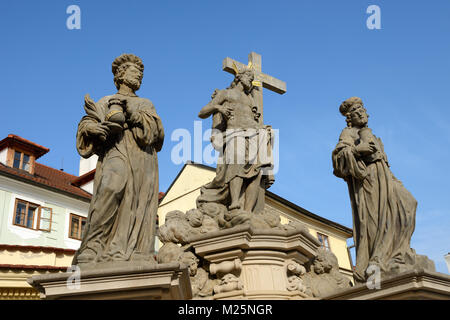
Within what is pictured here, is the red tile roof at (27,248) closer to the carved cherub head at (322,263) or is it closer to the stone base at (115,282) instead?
the carved cherub head at (322,263)

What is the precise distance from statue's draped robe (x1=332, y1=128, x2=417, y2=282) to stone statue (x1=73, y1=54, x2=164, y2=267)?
2495mm

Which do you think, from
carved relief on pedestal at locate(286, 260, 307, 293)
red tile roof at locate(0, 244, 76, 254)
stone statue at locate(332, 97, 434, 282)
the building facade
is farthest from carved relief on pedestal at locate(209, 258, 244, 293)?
the building facade

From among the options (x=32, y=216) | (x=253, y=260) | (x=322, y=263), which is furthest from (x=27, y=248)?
(x=322, y=263)

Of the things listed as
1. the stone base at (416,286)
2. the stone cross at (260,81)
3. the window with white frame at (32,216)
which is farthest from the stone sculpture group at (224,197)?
the window with white frame at (32,216)

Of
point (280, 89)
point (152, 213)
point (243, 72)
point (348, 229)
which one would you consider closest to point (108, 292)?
point (152, 213)

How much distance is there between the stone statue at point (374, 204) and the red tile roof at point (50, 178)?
21.1 meters

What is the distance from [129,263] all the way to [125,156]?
4.07 ft

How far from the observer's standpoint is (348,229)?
3064 cm

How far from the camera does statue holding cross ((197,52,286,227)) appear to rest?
7.09 metres

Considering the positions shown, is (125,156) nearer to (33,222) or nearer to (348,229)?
(33,222)

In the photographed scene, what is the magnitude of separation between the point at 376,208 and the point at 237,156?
2.04 metres

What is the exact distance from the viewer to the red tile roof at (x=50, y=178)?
24.9m

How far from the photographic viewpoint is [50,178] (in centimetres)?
2812

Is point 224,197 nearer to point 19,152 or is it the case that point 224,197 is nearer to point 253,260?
point 253,260
